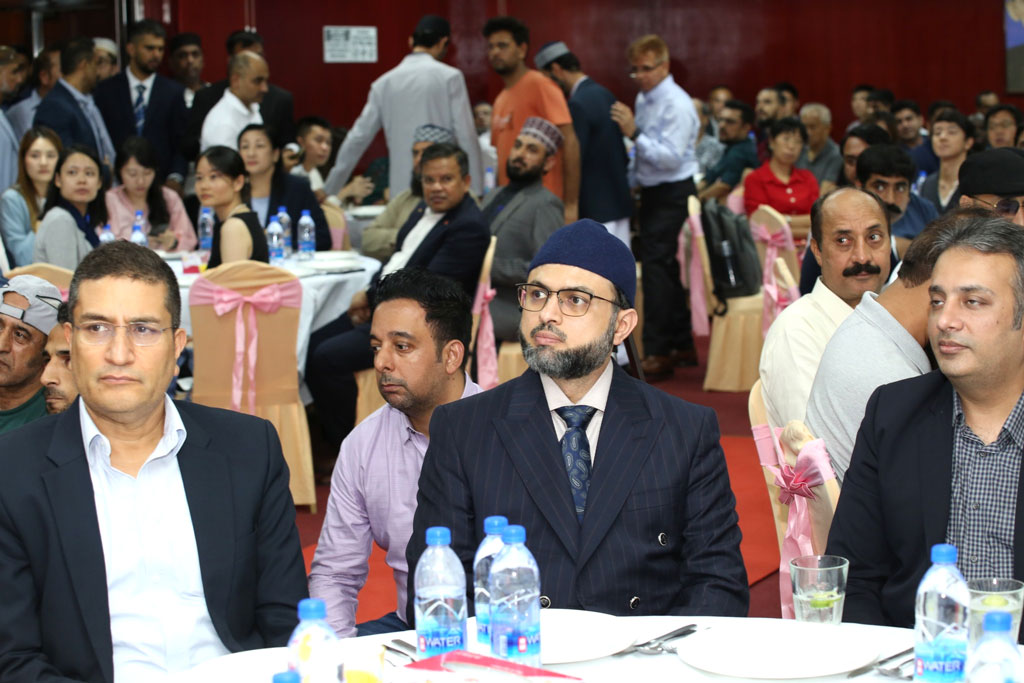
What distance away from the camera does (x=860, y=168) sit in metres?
5.45

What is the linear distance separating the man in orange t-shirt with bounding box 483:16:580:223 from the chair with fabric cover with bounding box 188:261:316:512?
225 centimetres

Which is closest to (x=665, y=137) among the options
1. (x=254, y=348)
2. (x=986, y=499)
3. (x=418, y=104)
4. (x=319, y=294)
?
(x=418, y=104)

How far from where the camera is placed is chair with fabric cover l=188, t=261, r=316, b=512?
15.7 feet

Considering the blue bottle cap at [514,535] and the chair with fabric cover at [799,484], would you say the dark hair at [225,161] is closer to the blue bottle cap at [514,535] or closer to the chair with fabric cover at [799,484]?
the chair with fabric cover at [799,484]

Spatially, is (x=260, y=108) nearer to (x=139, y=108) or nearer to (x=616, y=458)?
(x=139, y=108)

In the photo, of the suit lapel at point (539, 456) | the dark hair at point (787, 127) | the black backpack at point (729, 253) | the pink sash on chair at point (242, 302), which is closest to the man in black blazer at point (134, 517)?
the suit lapel at point (539, 456)

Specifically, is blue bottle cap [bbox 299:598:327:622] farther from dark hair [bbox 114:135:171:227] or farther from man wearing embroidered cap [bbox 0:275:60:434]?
dark hair [bbox 114:135:171:227]

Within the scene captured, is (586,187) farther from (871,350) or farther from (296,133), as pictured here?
(871,350)

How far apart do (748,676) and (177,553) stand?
3.52ft

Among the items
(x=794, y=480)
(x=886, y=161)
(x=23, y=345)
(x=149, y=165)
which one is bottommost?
(x=794, y=480)

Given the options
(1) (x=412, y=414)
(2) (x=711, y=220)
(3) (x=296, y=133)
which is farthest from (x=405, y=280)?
(3) (x=296, y=133)

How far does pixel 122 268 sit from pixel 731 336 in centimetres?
515

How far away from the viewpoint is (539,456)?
233 cm

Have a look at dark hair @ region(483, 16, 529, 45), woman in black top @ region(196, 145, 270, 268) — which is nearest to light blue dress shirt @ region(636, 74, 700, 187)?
A: dark hair @ region(483, 16, 529, 45)
